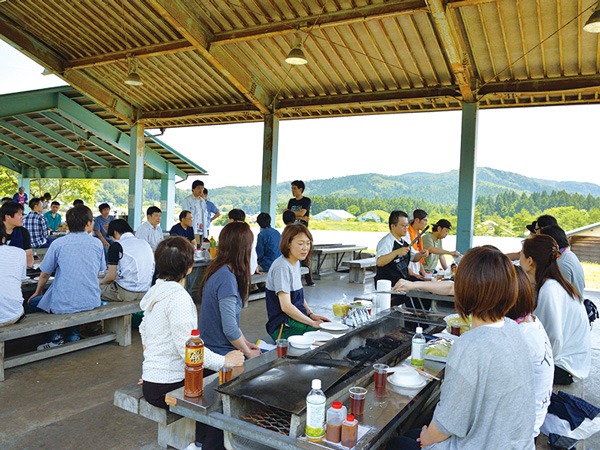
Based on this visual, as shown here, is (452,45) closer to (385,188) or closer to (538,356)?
(538,356)

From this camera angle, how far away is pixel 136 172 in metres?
12.5

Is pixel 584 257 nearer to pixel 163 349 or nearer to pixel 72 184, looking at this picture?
pixel 163 349

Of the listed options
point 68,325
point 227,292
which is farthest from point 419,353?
point 68,325

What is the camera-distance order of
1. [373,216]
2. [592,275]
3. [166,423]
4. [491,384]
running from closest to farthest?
[491,384] → [166,423] → [592,275] → [373,216]

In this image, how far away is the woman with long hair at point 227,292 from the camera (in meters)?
2.57

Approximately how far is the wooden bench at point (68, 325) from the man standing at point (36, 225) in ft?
11.8

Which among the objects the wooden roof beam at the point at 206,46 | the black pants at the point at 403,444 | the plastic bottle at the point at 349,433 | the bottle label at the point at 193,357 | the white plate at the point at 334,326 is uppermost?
the wooden roof beam at the point at 206,46

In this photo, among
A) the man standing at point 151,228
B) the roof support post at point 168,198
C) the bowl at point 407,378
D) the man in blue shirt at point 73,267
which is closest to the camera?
the bowl at point 407,378

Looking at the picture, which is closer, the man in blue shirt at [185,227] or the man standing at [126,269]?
the man standing at [126,269]

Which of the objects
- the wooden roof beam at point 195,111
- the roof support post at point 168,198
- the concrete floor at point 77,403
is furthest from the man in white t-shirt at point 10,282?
the roof support post at point 168,198

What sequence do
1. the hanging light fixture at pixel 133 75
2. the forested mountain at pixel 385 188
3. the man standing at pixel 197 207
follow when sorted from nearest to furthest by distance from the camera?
the man standing at pixel 197 207, the hanging light fixture at pixel 133 75, the forested mountain at pixel 385 188

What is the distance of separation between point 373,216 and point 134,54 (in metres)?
26.5

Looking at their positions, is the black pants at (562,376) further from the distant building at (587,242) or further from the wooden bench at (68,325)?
the distant building at (587,242)

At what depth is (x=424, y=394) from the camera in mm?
1902
